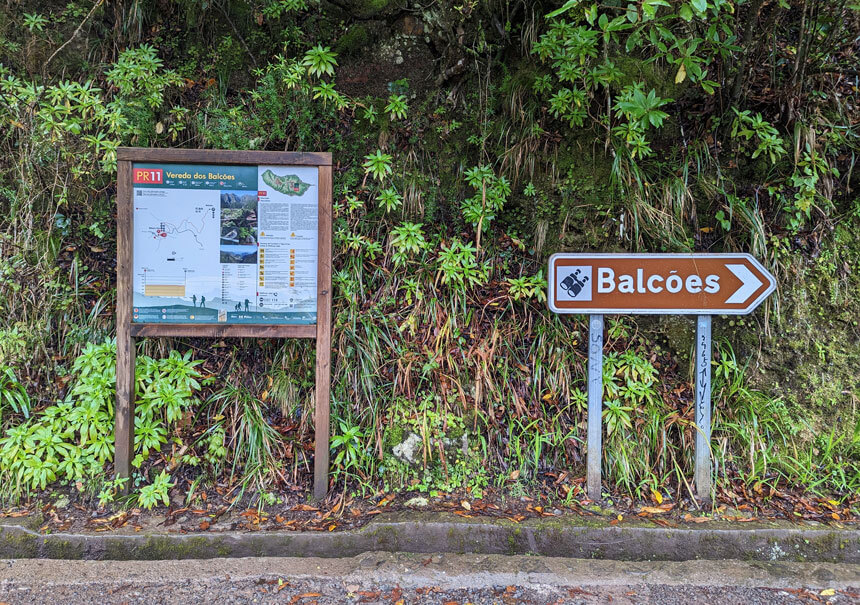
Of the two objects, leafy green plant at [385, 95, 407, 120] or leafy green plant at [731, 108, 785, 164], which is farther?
leafy green plant at [385, 95, 407, 120]

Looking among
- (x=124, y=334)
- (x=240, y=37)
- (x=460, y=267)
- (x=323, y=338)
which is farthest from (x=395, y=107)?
(x=124, y=334)

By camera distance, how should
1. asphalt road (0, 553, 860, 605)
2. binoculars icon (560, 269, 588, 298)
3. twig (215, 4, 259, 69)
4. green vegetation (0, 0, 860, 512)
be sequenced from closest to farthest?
asphalt road (0, 553, 860, 605)
binoculars icon (560, 269, 588, 298)
green vegetation (0, 0, 860, 512)
twig (215, 4, 259, 69)

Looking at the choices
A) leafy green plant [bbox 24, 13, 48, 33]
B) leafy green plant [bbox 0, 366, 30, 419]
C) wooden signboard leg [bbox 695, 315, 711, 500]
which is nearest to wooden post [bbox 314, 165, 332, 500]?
leafy green plant [bbox 0, 366, 30, 419]

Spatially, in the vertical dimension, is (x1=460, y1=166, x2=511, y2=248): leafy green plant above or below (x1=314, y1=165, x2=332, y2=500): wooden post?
above

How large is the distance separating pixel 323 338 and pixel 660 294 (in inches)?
90.9

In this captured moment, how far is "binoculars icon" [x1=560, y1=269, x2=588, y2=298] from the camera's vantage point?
122 inches

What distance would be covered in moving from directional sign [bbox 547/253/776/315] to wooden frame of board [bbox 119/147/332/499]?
5.15 feet

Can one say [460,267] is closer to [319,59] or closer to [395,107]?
[395,107]

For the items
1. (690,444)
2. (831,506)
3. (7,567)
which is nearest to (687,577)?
(690,444)

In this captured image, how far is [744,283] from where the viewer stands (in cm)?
304

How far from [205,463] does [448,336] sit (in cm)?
197

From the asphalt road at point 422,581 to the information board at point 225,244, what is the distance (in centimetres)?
148

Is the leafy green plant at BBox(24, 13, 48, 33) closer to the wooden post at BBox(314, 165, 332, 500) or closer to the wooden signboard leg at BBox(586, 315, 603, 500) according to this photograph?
the wooden post at BBox(314, 165, 332, 500)

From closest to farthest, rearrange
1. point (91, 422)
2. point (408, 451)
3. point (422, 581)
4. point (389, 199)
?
point (422, 581) → point (91, 422) → point (408, 451) → point (389, 199)
